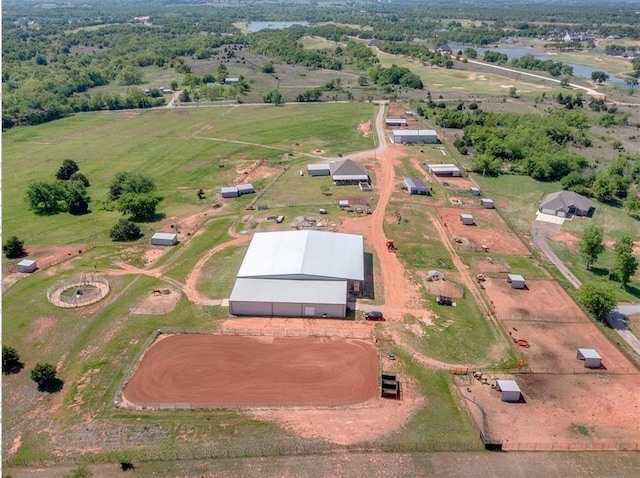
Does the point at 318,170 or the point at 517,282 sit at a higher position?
the point at 318,170

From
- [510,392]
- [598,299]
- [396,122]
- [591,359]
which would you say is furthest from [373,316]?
[396,122]

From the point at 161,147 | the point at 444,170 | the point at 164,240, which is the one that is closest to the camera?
the point at 164,240

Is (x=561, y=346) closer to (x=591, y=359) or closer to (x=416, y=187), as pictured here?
(x=591, y=359)

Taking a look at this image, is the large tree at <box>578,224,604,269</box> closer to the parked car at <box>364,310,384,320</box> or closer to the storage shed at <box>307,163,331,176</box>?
the parked car at <box>364,310,384,320</box>

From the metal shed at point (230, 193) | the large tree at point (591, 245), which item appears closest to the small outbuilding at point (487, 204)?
the large tree at point (591, 245)

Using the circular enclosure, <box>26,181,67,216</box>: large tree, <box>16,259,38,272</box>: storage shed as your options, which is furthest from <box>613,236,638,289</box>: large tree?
<box>26,181,67,216</box>: large tree

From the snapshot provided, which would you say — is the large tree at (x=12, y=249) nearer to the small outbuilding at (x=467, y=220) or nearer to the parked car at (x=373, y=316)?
the parked car at (x=373, y=316)

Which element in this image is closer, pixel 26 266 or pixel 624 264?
pixel 624 264
